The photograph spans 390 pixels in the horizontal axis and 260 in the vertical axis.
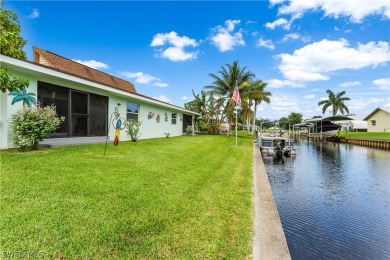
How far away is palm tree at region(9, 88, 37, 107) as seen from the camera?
789 centimetres

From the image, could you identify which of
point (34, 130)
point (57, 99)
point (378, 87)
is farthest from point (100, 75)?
point (378, 87)

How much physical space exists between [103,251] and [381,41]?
2405 centimetres

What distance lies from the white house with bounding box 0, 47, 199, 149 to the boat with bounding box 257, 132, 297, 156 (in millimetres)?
8764

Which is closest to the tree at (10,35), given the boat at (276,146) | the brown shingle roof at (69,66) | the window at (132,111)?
the brown shingle roof at (69,66)

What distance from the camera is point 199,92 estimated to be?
34.3 m

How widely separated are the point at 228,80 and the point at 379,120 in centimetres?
3379

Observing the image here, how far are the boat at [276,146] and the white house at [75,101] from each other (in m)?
8.76

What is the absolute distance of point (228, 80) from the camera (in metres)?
29.5

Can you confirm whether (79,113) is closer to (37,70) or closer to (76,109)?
(76,109)

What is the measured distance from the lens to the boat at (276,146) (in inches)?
635

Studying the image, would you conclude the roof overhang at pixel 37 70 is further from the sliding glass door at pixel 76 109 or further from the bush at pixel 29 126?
the bush at pixel 29 126

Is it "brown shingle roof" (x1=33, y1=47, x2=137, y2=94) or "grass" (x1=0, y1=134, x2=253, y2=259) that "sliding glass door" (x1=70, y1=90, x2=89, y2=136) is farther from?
"grass" (x1=0, y1=134, x2=253, y2=259)

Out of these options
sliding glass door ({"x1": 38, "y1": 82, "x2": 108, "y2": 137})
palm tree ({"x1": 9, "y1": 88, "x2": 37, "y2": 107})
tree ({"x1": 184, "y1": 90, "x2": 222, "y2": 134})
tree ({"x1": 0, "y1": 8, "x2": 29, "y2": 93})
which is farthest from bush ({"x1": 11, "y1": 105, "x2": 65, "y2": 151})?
tree ({"x1": 184, "y1": 90, "x2": 222, "y2": 134})

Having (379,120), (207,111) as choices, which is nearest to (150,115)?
(207,111)
